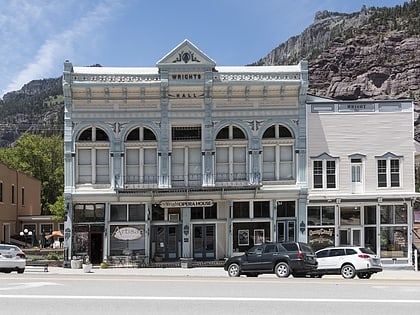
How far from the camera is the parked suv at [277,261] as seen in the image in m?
26.5

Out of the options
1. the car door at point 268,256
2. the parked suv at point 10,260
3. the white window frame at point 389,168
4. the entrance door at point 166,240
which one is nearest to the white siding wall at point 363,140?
the white window frame at point 389,168

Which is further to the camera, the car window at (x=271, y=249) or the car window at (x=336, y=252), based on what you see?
the car window at (x=336, y=252)

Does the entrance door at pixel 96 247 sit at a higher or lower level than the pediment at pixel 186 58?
lower

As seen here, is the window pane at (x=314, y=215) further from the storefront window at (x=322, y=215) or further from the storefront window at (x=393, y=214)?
the storefront window at (x=393, y=214)

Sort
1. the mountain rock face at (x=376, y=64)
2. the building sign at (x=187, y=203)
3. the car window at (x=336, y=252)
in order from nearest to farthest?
the car window at (x=336, y=252), the building sign at (x=187, y=203), the mountain rock face at (x=376, y=64)

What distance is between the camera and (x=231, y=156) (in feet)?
132

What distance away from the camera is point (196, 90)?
3972 cm

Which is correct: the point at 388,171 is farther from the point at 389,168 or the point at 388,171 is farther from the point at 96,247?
the point at 96,247

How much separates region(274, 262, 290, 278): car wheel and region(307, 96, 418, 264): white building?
13.5 metres

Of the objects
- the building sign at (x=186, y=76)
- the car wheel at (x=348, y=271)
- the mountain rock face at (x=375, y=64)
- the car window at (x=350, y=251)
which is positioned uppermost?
the mountain rock face at (x=375, y=64)

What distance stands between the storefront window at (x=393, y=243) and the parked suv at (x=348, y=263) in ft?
37.0

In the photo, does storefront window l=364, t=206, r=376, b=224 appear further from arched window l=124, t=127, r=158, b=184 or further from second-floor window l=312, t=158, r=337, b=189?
arched window l=124, t=127, r=158, b=184

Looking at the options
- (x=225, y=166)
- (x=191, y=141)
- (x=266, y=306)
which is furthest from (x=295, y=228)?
(x=266, y=306)

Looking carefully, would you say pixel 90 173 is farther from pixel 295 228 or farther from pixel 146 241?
pixel 295 228
